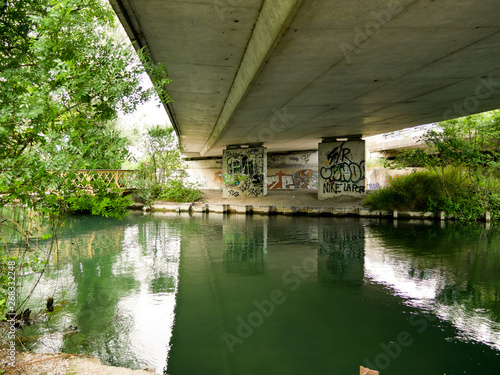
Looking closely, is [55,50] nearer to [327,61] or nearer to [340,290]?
[327,61]

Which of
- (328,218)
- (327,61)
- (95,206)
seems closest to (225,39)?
(327,61)

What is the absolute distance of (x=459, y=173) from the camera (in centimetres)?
1551

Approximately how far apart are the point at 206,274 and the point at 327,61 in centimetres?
519

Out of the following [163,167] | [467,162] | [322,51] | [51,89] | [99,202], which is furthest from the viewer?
[163,167]

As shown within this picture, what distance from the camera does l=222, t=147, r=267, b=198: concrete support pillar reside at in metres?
22.6

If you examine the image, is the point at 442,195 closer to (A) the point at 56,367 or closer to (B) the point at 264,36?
(B) the point at 264,36

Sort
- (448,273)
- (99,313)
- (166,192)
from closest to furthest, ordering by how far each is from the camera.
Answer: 1. (99,313)
2. (448,273)
3. (166,192)

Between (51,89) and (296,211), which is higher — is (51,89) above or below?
above

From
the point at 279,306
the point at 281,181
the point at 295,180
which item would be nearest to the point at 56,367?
the point at 279,306

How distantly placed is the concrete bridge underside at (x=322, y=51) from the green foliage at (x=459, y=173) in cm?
370

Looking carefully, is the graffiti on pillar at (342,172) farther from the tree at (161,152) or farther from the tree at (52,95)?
the tree at (52,95)

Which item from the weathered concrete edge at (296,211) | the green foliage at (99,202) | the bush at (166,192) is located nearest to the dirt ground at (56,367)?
the green foliage at (99,202)

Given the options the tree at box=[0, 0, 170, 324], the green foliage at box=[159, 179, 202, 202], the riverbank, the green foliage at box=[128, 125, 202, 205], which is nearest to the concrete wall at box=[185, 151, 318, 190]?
the green foliage at box=[128, 125, 202, 205]

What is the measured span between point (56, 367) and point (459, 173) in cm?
1752
